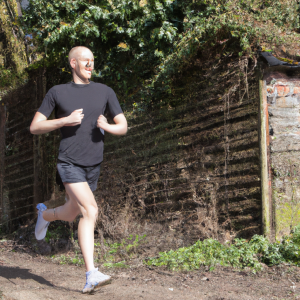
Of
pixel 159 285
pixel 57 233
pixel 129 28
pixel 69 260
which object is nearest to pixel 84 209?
pixel 159 285

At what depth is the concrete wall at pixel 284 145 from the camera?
4.68 m

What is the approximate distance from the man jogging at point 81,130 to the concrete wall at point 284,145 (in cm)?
221

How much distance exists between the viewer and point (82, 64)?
11.6 ft

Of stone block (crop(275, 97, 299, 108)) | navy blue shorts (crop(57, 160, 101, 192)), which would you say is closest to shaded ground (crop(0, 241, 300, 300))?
navy blue shorts (crop(57, 160, 101, 192))

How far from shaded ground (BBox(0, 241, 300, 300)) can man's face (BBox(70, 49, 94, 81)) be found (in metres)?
1.95

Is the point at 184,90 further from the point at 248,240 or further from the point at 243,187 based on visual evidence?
the point at 248,240

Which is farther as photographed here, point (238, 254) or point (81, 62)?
point (238, 254)

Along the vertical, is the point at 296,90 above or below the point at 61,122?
above

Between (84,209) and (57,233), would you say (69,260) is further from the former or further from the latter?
(84,209)

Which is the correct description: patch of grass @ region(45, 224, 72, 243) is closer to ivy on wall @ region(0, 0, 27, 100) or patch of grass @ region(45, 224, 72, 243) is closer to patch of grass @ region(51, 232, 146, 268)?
patch of grass @ region(51, 232, 146, 268)

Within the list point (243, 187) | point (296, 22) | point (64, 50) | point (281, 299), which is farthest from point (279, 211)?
point (64, 50)

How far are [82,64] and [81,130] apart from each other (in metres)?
0.63

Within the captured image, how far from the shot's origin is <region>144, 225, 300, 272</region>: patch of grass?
423 centimetres

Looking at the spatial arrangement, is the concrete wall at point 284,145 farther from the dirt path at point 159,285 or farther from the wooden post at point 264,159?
the dirt path at point 159,285
